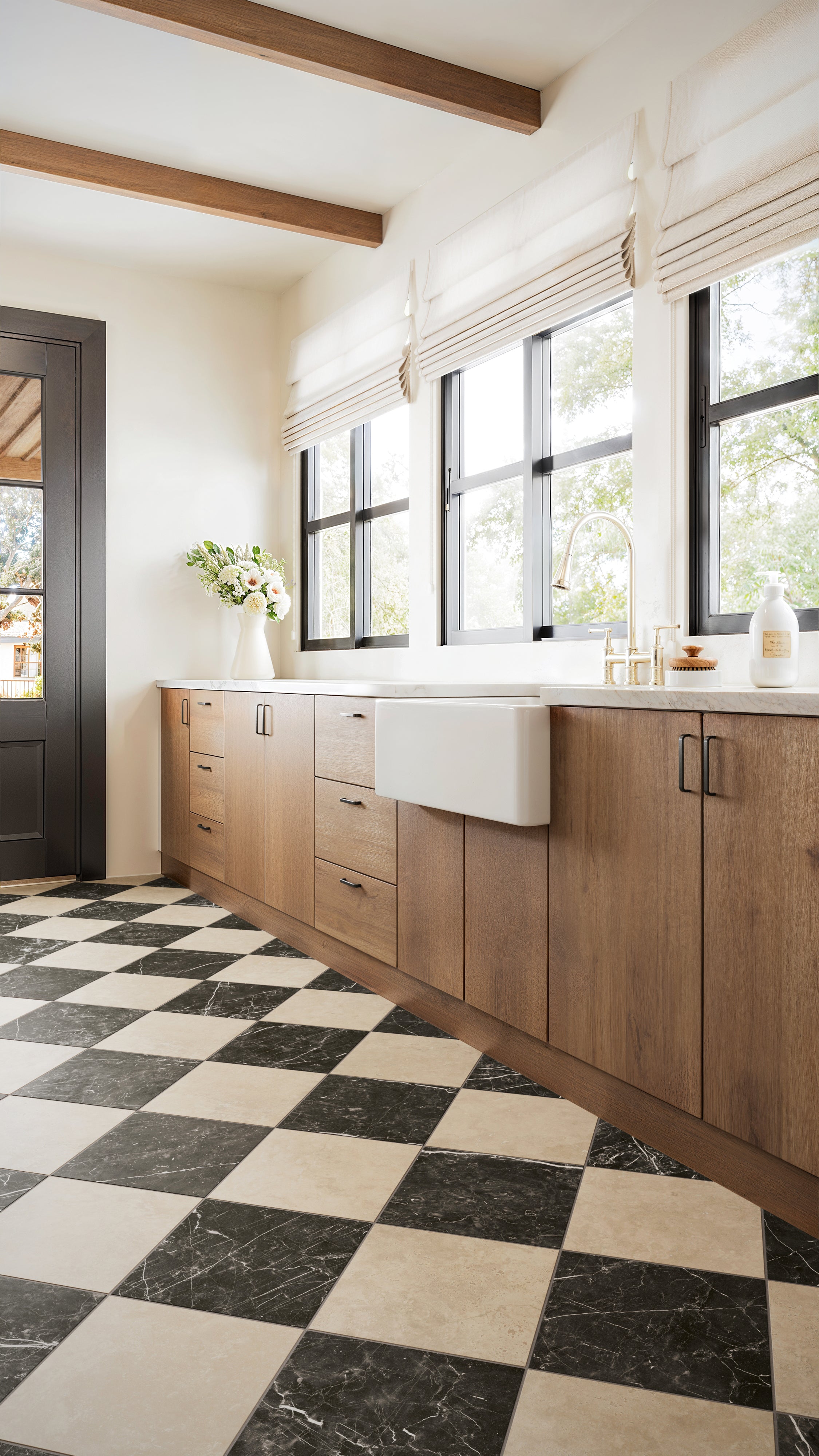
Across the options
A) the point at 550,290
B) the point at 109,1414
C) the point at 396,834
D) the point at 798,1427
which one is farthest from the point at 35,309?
the point at 798,1427

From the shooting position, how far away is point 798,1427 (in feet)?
3.77

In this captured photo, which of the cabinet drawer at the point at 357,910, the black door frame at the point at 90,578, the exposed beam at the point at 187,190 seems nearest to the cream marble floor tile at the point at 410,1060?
the cabinet drawer at the point at 357,910

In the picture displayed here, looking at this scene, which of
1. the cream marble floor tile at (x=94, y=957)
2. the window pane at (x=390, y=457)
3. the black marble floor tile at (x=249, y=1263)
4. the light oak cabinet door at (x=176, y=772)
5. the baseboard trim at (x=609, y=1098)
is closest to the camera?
the black marble floor tile at (x=249, y=1263)

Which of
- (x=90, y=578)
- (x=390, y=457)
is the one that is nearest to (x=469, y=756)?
(x=390, y=457)

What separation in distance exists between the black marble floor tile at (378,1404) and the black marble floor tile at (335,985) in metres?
1.54

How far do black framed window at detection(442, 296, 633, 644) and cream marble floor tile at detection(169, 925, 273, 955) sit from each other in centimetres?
127

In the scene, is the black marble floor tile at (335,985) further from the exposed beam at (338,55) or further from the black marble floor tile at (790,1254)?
the exposed beam at (338,55)

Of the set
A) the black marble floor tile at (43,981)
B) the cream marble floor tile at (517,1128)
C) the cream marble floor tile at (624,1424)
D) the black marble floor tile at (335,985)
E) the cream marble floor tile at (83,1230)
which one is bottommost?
the cream marble floor tile at (624,1424)

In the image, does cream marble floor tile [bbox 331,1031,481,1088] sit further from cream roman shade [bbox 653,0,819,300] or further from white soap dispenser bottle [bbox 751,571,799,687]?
cream roman shade [bbox 653,0,819,300]

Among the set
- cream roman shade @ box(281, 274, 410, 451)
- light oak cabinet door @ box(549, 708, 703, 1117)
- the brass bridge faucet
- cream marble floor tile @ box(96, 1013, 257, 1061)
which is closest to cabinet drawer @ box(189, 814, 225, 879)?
cream marble floor tile @ box(96, 1013, 257, 1061)

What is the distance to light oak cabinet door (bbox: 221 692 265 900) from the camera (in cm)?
346

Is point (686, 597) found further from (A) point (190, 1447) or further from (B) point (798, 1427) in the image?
(A) point (190, 1447)

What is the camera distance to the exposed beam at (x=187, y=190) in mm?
3311

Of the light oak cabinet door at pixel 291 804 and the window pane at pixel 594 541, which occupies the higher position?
the window pane at pixel 594 541
